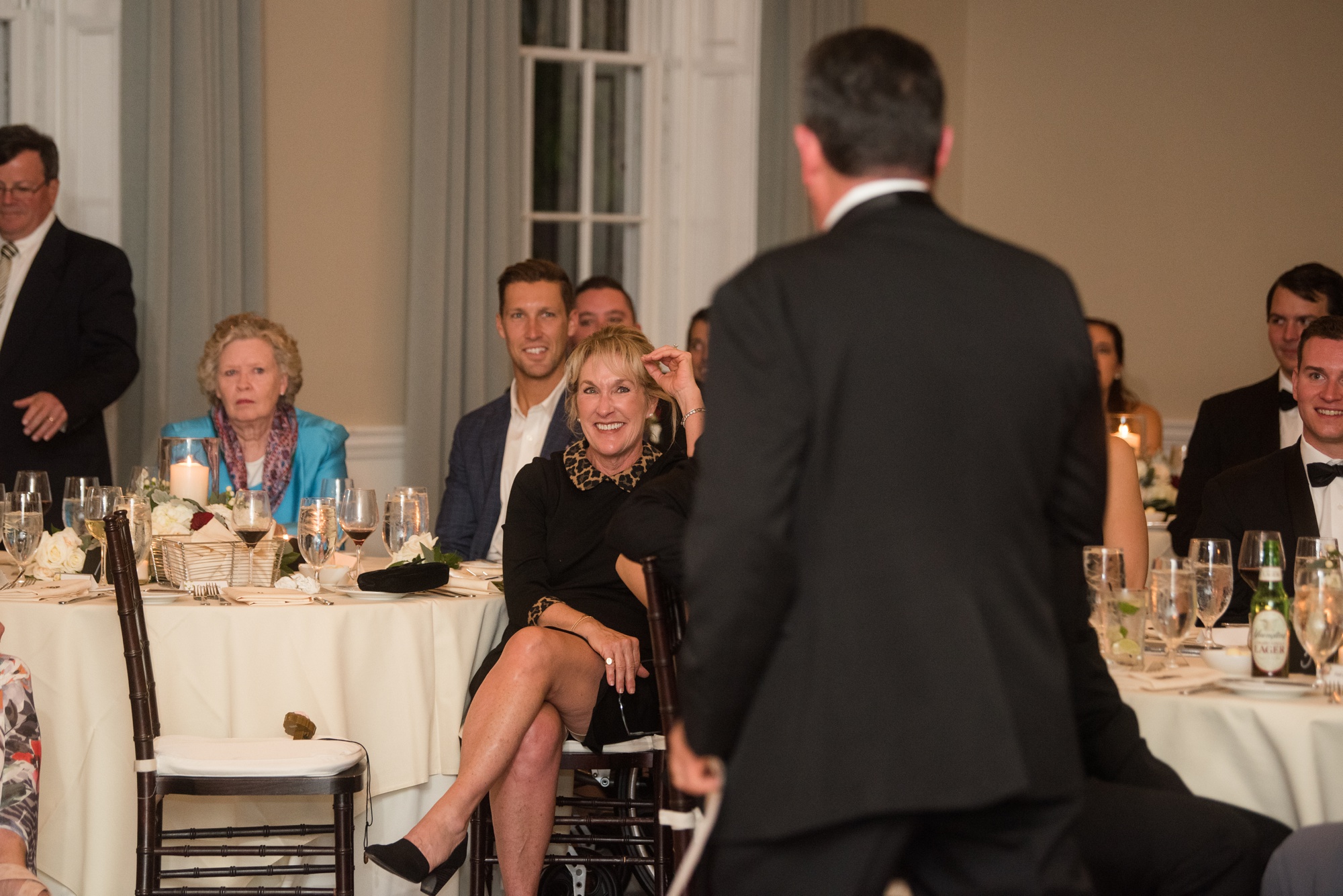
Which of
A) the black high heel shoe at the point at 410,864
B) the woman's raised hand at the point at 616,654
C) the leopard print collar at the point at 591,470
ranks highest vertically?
the leopard print collar at the point at 591,470

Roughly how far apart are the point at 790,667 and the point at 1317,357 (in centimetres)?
242

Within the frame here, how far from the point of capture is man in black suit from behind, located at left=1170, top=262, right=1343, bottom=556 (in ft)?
15.8

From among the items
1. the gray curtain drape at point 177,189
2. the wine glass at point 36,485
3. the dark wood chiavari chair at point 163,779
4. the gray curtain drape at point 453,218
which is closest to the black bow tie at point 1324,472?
the dark wood chiavari chair at point 163,779

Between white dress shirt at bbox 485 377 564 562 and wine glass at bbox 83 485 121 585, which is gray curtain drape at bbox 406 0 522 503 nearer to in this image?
white dress shirt at bbox 485 377 564 562

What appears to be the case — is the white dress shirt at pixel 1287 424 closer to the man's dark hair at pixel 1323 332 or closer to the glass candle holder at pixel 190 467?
the man's dark hair at pixel 1323 332

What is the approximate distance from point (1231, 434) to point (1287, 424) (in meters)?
0.20

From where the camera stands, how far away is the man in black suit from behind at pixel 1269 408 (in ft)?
15.8

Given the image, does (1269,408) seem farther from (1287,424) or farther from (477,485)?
(477,485)

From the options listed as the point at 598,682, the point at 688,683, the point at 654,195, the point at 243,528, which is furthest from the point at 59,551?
the point at 654,195

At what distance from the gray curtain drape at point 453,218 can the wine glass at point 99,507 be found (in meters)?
2.43

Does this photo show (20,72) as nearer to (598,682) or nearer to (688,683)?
(598,682)

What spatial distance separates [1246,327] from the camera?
22.2ft

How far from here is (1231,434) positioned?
4.88 metres

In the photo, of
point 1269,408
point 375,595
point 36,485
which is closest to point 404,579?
point 375,595
